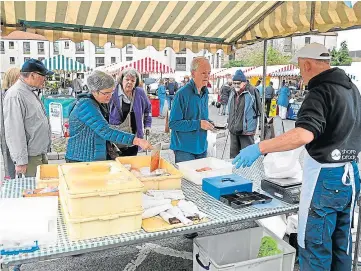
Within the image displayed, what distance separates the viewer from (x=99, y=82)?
113 inches

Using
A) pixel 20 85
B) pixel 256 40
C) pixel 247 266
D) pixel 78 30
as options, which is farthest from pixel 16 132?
pixel 256 40

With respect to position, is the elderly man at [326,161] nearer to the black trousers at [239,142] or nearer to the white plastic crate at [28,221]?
the white plastic crate at [28,221]

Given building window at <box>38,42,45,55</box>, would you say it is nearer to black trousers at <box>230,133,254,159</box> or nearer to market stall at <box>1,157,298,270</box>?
black trousers at <box>230,133,254,159</box>

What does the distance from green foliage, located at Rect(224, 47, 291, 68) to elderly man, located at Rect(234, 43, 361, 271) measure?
46.3m

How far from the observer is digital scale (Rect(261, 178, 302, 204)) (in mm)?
2345

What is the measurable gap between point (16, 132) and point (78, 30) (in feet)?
4.72

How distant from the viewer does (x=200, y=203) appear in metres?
2.26

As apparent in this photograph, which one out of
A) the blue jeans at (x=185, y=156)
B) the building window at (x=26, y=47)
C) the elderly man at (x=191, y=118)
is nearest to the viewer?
the elderly man at (x=191, y=118)

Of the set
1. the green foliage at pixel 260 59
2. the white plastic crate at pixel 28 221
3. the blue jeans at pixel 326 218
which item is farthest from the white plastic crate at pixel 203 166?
the green foliage at pixel 260 59

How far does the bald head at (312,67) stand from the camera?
225 cm

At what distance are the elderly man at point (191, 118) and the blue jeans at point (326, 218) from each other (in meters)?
1.55

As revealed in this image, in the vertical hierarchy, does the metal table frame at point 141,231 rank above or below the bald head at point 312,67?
below

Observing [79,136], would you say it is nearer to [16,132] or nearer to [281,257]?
[16,132]

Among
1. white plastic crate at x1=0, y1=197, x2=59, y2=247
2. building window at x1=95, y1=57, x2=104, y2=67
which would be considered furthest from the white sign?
building window at x1=95, y1=57, x2=104, y2=67
